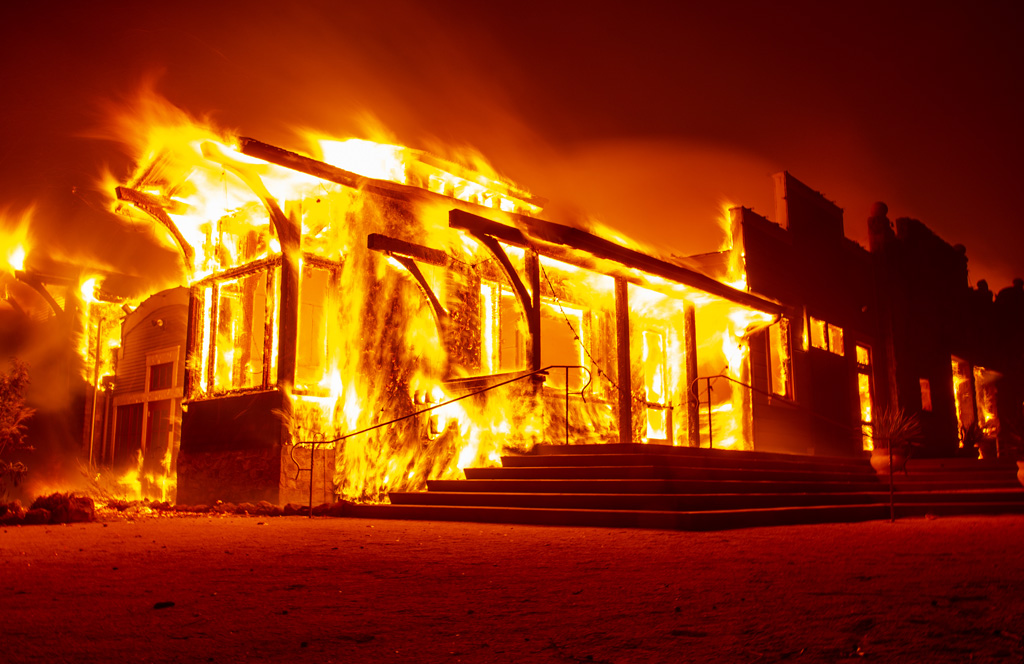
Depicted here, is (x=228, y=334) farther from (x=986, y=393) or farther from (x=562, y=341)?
(x=986, y=393)

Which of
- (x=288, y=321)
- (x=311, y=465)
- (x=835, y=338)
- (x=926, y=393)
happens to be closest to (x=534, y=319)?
(x=288, y=321)

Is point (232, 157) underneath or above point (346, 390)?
above

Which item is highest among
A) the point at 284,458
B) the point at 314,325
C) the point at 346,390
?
the point at 314,325

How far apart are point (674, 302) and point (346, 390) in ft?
25.0

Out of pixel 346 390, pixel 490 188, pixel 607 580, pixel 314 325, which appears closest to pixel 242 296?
pixel 314 325

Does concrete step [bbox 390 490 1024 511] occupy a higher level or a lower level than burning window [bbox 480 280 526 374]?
lower

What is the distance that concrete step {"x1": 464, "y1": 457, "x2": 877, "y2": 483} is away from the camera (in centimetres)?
1034

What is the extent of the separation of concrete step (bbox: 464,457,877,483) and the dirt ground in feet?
9.32

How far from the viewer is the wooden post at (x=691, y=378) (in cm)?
1600

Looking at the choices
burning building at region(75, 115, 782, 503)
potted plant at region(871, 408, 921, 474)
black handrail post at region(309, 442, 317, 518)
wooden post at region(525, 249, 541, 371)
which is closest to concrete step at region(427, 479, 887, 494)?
burning building at region(75, 115, 782, 503)

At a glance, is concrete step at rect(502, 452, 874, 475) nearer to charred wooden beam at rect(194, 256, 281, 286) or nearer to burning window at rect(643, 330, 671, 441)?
burning window at rect(643, 330, 671, 441)

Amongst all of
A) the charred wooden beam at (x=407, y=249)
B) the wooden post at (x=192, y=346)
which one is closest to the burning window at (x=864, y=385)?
the charred wooden beam at (x=407, y=249)

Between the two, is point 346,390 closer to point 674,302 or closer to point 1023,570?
point 674,302

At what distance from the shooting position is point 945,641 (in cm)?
322
